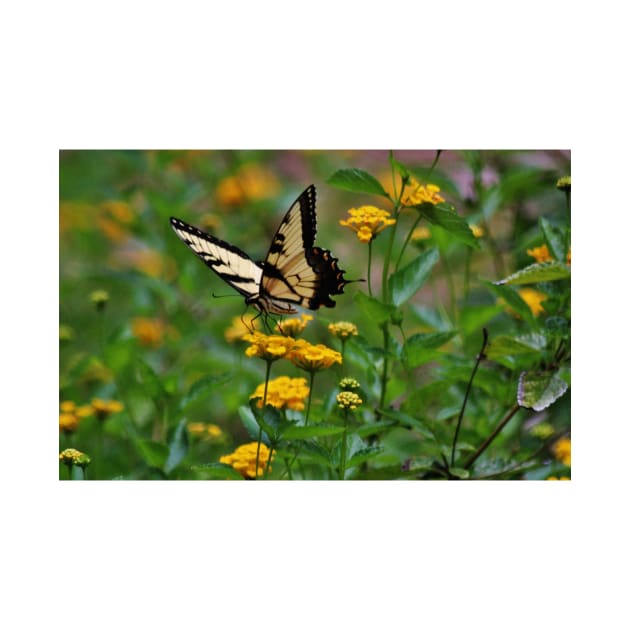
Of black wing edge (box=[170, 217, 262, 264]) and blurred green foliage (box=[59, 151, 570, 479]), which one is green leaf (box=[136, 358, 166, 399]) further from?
black wing edge (box=[170, 217, 262, 264])

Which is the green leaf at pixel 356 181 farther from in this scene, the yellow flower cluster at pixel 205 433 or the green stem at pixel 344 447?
the yellow flower cluster at pixel 205 433

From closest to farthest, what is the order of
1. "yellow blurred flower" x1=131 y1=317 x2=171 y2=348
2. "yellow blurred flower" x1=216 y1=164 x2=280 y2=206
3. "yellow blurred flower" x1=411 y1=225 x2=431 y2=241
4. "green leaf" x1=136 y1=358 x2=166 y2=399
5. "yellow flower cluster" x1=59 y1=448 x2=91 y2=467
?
"yellow flower cluster" x1=59 y1=448 x2=91 y2=467 → "green leaf" x1=136 y1=358 x2=166 y2=399 → "yellow blurred flower" x1=411 y1=225 x2=431 y2=241 → "yellow blurred flower" x1=131 y1=317 x2=171 y2=348 → "yellow blurred flower" x1=216 y1=164 x2=280 y2=206

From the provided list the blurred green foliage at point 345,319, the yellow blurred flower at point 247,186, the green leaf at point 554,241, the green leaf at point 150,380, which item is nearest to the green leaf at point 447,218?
the blurred green foliage at point 345,319

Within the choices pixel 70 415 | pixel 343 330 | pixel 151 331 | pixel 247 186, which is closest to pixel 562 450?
pixel 343 330

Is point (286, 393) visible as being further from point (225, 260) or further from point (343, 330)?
point (225, 260)

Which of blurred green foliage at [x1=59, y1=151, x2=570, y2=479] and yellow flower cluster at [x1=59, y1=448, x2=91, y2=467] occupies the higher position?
blurred green foliage at [x1=59, y1=151, x2=570, y2=479]

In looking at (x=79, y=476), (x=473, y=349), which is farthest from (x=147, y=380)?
(x=473, y=349)

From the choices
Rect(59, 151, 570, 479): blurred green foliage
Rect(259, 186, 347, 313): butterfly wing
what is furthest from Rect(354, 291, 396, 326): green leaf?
Rect(259, 186, 347, 313): butterfly wing
